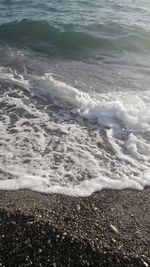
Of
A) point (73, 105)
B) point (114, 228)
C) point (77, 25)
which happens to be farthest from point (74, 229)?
point (77, 25)

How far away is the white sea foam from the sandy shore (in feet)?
0.84

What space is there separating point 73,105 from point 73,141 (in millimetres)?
1525

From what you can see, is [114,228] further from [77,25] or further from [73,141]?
[77,25]

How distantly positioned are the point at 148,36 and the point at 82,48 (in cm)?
293

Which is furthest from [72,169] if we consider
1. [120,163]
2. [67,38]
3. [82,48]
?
[67,38]

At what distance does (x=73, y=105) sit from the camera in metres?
6.87

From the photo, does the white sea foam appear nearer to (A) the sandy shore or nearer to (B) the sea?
(B) the sea

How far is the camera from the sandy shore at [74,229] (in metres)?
3.32

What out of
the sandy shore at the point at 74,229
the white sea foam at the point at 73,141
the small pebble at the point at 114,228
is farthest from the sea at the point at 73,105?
the small pebble at the point at 114,228

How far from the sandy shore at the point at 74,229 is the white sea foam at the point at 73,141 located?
0.26 m

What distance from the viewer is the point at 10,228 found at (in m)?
3.55

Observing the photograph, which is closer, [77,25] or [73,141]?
[73,141]

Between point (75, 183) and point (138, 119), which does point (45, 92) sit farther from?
point (75, 183)

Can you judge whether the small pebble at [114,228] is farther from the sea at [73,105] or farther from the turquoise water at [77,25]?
the turquoise water at [77,25]
